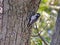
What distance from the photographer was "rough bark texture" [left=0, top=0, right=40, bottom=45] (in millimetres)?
2104

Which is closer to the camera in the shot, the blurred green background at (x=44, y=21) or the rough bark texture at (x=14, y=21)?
the rough bark texture at (x=14, y=21)

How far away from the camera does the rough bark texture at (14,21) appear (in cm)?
210

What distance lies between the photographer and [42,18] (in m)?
3.88

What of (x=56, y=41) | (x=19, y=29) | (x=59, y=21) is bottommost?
(x=56, y=41)

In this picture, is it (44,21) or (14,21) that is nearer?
(14,21)

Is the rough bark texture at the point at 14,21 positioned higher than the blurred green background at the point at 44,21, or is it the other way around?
the rough bark texture at the point at 14,21

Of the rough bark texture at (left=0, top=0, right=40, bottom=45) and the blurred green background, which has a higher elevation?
the rough bark texture at (left=0, top=0, right=40, bottom=45)

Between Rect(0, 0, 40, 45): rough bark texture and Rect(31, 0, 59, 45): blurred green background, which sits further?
Rect(31, 0, 59, 45): blurred green background

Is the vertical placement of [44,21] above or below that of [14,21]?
below

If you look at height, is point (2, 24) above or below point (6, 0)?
below

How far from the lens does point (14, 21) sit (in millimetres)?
2125

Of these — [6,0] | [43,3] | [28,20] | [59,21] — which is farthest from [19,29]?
[43,3]

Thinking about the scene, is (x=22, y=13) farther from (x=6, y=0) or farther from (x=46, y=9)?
(x=46, y=9)

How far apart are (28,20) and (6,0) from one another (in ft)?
0.83
